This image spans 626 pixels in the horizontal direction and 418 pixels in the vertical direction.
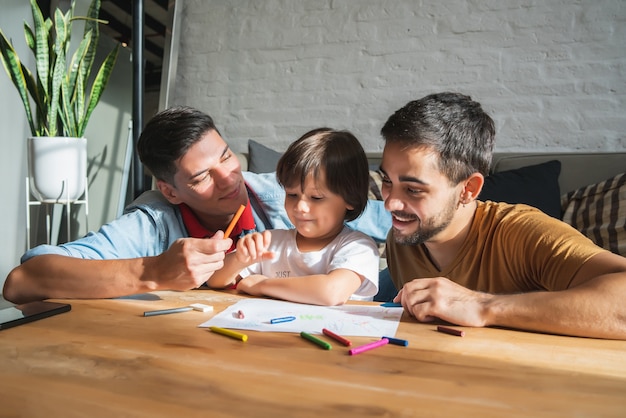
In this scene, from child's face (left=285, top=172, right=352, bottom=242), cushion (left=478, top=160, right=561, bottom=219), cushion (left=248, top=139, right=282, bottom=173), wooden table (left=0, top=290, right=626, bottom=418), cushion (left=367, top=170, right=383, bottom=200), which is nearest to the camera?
wooden table (left=0, top=290, right=626, bottom=418)

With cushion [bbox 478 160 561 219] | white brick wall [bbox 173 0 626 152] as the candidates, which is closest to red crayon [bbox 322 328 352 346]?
cushion [bbox 478 160 561 219]

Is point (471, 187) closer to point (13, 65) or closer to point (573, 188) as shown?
point (573, 188)

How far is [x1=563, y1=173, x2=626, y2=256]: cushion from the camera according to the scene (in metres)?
1.69

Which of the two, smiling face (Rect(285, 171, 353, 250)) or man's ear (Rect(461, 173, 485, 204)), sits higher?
man's ear (Rect(461, 173, 485, 204))

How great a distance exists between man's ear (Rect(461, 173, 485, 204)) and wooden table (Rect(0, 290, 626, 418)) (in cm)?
44

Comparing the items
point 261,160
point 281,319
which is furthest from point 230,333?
point 261,160

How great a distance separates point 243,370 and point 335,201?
2.27 ft

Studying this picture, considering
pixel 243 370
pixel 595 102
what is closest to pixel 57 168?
pixel 243 370

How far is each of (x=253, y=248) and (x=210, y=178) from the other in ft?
1.51

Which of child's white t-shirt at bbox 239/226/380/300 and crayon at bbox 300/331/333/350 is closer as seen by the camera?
crayon at bbox 300/331/333/350

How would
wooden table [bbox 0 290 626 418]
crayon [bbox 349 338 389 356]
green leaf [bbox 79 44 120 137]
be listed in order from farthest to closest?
green leaf [bbox 79 44 120 137] → crayon [bbox 349 338 389 356] → wooden table [bbox 0 290 626 418]

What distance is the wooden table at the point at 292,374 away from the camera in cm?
52

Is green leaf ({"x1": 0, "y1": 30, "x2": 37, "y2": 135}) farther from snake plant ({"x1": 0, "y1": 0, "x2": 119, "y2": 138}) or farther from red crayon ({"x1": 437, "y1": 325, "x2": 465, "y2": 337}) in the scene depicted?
red crayon ({"x1": 437, "y1": 325, "x2": 465, "y2": 337})

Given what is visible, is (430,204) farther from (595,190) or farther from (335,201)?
(595,190)
